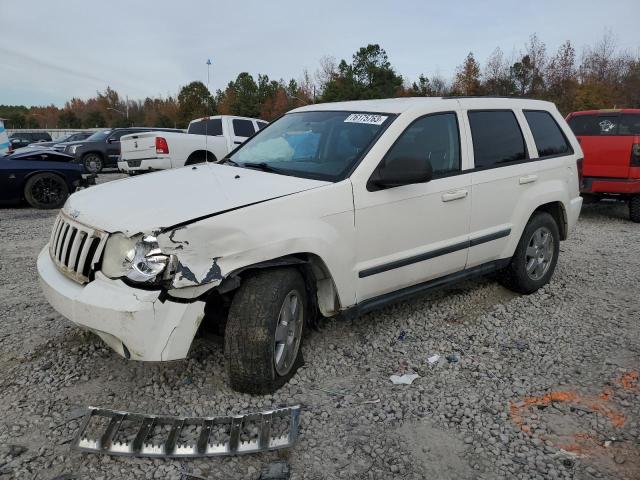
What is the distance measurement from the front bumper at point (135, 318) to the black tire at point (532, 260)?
3.12m

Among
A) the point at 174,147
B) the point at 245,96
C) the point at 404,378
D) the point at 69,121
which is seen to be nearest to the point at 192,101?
the point at 245,96

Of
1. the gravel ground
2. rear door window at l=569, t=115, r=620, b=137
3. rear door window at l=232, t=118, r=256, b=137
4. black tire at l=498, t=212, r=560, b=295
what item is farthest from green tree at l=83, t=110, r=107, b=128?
black tire at l=498, t=212, r=560, b=295

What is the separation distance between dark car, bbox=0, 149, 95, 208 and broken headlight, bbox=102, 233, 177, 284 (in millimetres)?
7916

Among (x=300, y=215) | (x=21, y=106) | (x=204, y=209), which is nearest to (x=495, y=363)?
(x=300, y=215)

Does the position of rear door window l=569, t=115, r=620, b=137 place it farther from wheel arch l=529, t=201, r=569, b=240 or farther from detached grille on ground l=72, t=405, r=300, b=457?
detached grille on ground l=72, t=405, r=300, b=457

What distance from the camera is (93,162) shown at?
1708 cm

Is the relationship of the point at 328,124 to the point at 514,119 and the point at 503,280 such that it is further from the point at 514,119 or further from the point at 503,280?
the point at 503,280

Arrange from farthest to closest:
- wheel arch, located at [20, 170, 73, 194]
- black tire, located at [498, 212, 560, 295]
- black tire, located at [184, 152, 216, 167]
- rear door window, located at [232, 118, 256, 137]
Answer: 1. rear door window, located at [232, 118, 256, 137]
2. black tire, located at [184, 152, 216, 167]
3. wheel arch, located at [20, 170, 73, 194]
4. black tire, located at [498, 212, 560, 295]

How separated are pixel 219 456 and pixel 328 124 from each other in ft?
8.04

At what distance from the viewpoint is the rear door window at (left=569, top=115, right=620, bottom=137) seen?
8.56 metres

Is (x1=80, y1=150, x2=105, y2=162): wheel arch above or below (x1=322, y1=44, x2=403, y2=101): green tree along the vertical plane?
below

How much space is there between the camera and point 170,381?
3170 millimetres

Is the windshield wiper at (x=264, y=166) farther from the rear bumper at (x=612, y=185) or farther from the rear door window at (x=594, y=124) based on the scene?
the rear door window at (x=594, y=124)

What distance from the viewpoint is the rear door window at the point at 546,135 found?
470 cm
